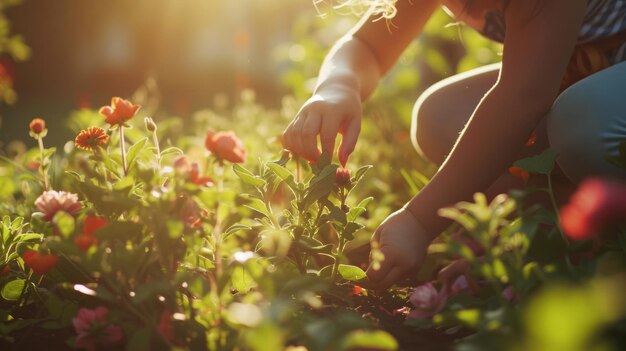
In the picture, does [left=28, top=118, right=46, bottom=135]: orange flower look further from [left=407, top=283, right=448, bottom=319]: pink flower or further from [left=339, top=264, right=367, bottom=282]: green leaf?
[left=407, top=283, right=448, bottom=319]: pink flower

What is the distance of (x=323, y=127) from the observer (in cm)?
163

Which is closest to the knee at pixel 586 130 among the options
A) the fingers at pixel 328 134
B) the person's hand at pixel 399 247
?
the person's hand at pixel 399 247

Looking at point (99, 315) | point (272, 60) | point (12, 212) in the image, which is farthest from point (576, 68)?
point (272, 60)

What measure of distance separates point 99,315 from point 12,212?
87 cm

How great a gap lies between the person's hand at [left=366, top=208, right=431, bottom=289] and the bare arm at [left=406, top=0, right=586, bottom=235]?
32 mm

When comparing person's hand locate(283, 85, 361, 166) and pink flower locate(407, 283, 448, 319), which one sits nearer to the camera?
pink flower locate(407, 283, 448, 319)

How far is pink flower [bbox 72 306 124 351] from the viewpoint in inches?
46.9

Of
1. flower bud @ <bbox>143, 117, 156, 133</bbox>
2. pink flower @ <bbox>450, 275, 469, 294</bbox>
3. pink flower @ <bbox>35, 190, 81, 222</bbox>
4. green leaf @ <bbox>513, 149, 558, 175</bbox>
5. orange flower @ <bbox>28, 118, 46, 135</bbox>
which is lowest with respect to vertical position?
pink flower @ <bbox>450, 275, 469, 294</bbox>

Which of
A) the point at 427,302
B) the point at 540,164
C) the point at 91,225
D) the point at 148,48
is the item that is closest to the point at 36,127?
the point at 91,225

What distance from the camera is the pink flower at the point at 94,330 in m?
1.19

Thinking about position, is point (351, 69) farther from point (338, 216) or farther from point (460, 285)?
point (460, 285)

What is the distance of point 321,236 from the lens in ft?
6.60

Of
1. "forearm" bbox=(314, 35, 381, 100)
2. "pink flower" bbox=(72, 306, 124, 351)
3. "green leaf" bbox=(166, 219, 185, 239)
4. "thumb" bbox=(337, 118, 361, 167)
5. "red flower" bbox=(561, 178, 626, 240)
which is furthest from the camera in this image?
"forearm" bbox=(314, 35, 381, 100)

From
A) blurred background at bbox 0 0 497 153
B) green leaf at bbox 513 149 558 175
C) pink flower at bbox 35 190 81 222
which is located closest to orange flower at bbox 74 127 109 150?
pink flower at bbox 35 190 81 222
